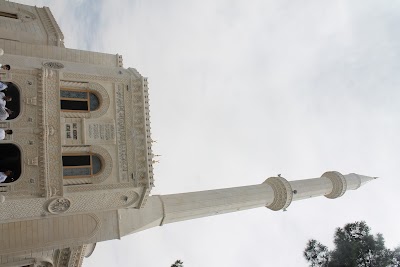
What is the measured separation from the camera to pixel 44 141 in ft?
51.8

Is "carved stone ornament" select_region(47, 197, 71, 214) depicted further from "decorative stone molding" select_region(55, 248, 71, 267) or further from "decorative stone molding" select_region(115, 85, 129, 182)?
"decorative stone molding" select_region(55, 248, 71, 267)

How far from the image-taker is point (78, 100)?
17.5 meters

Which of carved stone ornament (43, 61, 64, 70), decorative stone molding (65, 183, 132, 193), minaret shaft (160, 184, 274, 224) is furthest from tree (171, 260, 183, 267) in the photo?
carved stone ornament (43, 61, 64, 70)

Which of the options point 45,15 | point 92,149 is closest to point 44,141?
point 92,149

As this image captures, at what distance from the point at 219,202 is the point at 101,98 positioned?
8.94 metres

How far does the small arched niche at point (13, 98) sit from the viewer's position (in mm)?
15797

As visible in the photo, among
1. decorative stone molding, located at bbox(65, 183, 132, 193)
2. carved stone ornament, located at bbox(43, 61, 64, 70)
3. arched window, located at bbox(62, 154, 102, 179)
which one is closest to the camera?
decorative stone molding, located at bbox(65, 183, 132, 193)

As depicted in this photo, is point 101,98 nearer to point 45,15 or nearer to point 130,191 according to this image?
point 130,191

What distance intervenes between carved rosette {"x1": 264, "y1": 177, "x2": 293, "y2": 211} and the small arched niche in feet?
51.6

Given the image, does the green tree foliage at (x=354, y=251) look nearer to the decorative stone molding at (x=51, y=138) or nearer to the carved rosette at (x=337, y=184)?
the carved rosette at (x=337, y=184)

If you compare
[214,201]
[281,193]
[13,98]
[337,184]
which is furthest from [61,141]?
[337,184]

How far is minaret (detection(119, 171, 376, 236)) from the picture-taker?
20.5m

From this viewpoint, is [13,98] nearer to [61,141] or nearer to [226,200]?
[61,141]

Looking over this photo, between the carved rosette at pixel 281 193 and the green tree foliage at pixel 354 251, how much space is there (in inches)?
126
